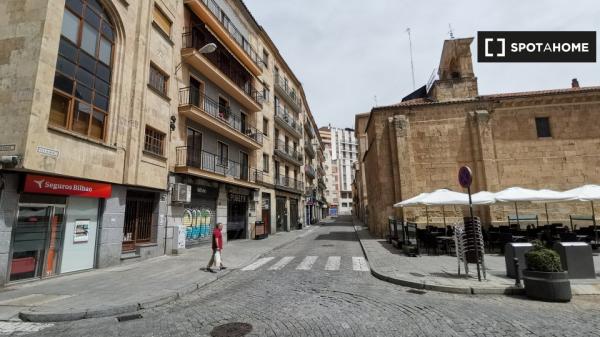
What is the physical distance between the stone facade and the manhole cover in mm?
15173

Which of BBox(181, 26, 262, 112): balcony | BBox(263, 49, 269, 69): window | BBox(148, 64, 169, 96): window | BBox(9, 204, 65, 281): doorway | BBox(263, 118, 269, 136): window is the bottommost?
BBox(9, 204, 65, 281): doorway

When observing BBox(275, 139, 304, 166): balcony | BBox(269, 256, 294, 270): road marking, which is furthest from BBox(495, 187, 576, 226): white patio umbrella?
BBox(275, 139, 304, 166): balcony

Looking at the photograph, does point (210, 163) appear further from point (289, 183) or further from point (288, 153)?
point (288, 153)

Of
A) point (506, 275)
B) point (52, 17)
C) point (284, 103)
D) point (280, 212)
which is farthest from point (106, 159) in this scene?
point (284, 103)

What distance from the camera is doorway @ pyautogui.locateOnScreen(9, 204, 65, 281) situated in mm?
8195

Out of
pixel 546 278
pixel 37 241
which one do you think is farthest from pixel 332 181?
pixel 546 278

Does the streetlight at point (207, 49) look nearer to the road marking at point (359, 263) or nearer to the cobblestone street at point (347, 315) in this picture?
the cobblestone street at point (347, 315)

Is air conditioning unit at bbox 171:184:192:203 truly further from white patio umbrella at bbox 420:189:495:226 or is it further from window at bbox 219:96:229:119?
white patio umbrella at bbox 420:189:495:226

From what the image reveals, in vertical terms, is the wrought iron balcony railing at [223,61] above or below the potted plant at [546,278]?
above

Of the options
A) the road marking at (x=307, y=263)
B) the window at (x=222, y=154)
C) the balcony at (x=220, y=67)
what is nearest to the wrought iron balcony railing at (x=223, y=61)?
the balcony at (x=220, y=67)

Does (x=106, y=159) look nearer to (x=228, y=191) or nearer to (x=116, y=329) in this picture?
(x=116, y=329)

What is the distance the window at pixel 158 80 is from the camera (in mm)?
13547

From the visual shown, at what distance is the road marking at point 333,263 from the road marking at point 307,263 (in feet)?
1.89

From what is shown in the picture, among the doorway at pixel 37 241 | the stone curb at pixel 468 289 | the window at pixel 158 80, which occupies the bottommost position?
the stone curb at pixel 468 289
